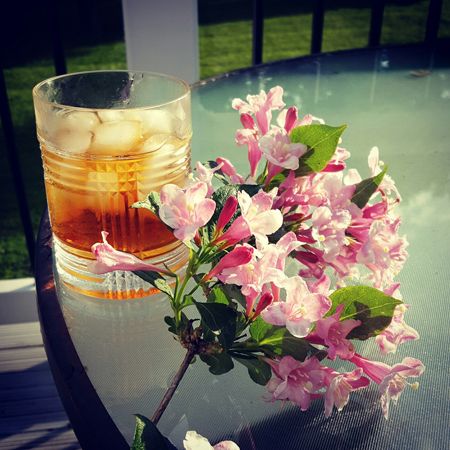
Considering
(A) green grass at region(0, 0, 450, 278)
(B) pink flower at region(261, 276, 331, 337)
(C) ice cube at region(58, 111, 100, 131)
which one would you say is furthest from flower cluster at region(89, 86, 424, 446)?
(A) green grass at region(0, 0, 450, 278)

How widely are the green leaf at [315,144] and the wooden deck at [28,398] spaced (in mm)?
1056

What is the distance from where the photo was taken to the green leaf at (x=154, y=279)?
1.90ft

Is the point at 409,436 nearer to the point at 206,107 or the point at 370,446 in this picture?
the point at 370,446

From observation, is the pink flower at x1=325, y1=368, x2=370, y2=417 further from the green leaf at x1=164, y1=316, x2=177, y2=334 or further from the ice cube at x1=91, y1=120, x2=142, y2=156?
the ice cube at x1=91, y1=120, x2=142, y2=156

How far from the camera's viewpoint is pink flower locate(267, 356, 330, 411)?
0.53m

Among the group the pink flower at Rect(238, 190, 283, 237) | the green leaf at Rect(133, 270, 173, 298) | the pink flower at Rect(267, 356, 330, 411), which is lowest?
the pink flower at Rect(267, 356, 330, 411)

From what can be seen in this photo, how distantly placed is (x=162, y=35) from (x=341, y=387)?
3.83 ft

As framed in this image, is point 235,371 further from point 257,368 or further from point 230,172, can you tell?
point 230,172

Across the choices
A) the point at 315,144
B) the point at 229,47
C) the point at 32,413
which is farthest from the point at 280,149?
the point at 229,47

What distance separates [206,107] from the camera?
1.31m

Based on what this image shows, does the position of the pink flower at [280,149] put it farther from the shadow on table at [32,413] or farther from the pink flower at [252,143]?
the shadow on table at [32,413]

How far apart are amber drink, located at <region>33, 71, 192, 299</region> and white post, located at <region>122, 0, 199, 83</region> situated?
0.75 metres

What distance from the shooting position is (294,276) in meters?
0.57

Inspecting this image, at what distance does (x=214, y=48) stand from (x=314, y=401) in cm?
516
